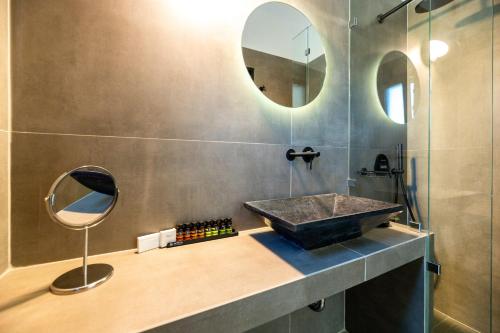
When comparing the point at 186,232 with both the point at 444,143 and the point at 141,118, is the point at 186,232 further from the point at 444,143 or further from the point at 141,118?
the point at 444,143

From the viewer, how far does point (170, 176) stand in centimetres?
96

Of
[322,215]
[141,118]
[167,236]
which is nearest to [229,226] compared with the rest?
[167,236]

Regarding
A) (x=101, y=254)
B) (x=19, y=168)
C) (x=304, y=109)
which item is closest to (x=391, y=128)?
(x=304, y=109)

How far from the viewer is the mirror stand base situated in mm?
611

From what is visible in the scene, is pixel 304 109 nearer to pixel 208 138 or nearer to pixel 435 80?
pixel 208 138

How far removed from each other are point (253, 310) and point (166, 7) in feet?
4.31

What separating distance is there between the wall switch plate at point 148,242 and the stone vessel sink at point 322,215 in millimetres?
450

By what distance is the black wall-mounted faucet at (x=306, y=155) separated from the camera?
3.99 feet

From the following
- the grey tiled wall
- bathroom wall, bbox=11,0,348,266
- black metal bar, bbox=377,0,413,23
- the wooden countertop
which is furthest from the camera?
black metal bar, bbox=377,0,413,23

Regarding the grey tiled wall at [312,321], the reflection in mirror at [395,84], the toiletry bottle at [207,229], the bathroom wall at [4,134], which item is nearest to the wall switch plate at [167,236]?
the toiletry bottle at [207,229]

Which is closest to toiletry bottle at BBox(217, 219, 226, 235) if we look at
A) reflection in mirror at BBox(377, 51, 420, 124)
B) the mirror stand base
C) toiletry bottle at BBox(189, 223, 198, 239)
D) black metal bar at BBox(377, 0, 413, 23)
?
toiletry bottle at BBox(189, 223, 198, 239)

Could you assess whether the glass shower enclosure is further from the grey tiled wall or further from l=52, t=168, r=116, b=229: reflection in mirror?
l=52, t=168, r=116, b=229: reflection in mirror

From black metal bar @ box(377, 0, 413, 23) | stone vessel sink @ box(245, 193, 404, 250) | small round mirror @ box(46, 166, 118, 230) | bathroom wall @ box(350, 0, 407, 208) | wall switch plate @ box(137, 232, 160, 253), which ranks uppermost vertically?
black metal bar @ box(377, 0, 413, 23)

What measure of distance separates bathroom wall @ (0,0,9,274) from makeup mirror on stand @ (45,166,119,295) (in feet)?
0.82
